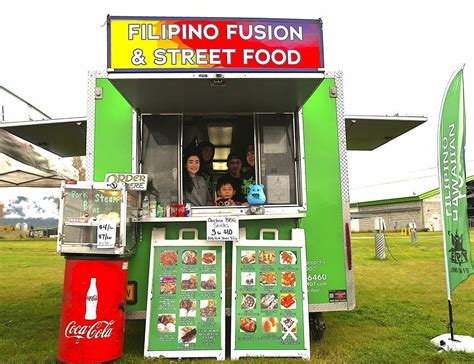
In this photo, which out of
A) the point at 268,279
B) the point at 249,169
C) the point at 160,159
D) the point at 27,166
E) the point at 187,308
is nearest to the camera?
the point at 187,308

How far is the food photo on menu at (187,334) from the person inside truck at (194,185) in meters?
1.29

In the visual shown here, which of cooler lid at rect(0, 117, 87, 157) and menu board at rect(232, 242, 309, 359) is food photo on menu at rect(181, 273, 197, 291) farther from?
cooler lid at rect(0, 117, 87, 157)

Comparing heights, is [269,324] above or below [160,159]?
below

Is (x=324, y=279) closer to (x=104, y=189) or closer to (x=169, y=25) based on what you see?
(x=104, y=189)

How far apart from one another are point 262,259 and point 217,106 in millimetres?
1673

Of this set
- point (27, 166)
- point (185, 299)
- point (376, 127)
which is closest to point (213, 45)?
point (185, 299)

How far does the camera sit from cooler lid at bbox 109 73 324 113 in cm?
373

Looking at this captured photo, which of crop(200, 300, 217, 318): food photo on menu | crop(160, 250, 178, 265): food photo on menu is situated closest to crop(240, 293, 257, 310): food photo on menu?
crop(200, 300, 217, 318): food photo on menu

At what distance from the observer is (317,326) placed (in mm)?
4527

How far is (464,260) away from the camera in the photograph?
14.1ft

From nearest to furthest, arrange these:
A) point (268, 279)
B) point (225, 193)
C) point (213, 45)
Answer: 1. point (213, 45)
2. point (268, 279)
3. point (225, 193)

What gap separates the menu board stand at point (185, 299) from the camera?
3889 millimetres

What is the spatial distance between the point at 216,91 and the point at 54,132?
2.78 m

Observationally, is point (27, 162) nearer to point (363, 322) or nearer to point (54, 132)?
point (54, 132)
